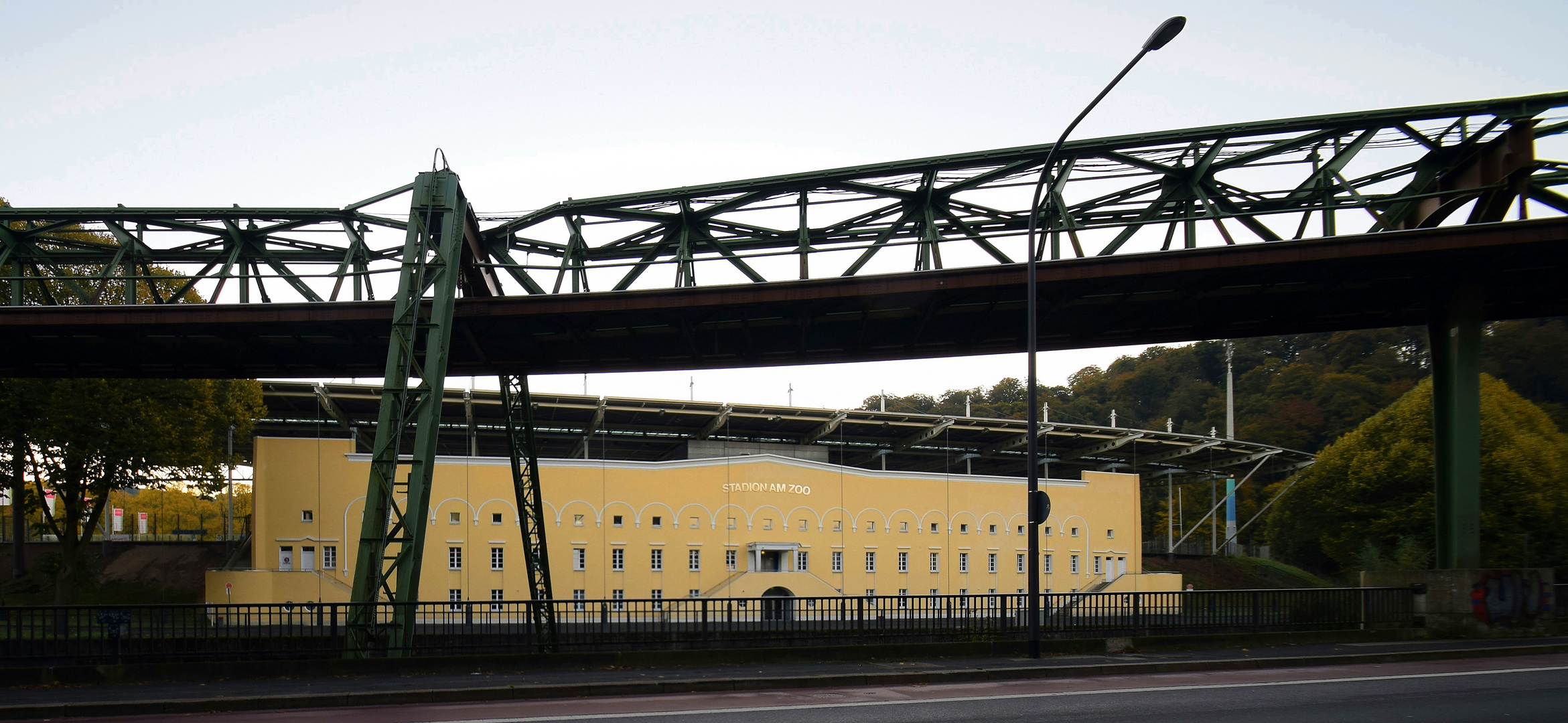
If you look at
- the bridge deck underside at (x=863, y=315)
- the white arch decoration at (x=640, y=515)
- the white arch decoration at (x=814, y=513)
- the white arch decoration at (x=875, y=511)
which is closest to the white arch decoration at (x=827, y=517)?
the white arch decoration at (x=814, y=513)

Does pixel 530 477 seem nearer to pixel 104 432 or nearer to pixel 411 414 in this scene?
pixel 411 414

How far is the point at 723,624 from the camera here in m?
19.0

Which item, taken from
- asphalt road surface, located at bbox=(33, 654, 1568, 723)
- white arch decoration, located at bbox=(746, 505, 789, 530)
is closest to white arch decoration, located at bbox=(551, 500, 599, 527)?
white arch decoration, located at bbox=(746, 505, 789, 530)

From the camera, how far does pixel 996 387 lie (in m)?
146

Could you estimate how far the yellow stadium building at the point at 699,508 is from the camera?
48344 mm

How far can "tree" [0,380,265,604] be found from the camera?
4066 cm

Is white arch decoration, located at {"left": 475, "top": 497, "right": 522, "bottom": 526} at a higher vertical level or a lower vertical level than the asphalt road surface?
lower

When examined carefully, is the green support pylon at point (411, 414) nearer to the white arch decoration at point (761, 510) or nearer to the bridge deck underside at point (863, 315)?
the bridge deck underside at point (863, 315)

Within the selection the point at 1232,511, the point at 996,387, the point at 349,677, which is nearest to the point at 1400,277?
the point at 349,677

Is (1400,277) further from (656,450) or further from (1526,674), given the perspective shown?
(656,450)

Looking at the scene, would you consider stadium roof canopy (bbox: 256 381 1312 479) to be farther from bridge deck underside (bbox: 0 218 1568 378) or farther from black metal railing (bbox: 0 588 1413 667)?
black metal railing (bbox: 0 588 1413 667)

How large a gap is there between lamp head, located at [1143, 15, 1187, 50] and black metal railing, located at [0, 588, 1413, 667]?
9352mm

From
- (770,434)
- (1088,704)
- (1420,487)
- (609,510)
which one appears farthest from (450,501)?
(1420,487)

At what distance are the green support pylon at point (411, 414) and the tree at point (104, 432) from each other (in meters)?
27.2
